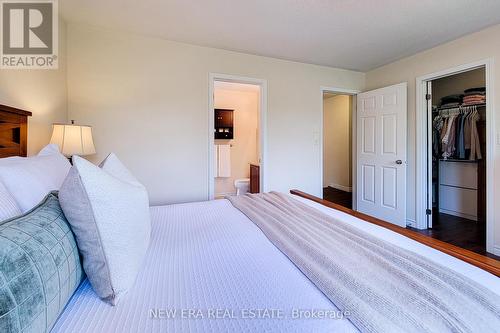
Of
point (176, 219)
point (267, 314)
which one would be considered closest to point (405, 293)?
point (267, 314)

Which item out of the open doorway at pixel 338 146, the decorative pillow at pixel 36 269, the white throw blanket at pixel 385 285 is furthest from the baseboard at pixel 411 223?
the decorative pillow at pixel 36 269

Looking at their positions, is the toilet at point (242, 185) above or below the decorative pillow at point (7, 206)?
below

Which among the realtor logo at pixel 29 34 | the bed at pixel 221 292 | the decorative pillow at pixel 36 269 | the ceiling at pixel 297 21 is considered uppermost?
the ceiling at pixel 297 21

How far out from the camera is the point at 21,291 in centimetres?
45

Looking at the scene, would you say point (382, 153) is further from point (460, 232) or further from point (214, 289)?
point (214, 289)

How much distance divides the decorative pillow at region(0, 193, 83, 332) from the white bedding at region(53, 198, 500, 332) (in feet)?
0.32

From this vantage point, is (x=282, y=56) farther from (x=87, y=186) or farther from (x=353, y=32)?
(x=87, y=186)

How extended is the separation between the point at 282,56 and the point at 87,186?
2.98 meters

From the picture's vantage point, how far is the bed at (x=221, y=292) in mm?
598

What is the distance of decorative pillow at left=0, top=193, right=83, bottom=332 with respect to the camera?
43 cm

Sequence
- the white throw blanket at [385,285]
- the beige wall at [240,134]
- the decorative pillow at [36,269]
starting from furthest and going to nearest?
the beige wall at [240,134], the white throw blanket at [385,285], the decorative pillow at [36,269]

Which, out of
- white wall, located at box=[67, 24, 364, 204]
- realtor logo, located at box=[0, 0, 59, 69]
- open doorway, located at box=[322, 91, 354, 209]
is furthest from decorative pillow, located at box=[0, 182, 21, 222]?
open doorway, located at box=[322, 91, 354, 209]

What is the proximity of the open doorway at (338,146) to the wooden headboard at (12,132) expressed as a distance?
5.03 meters

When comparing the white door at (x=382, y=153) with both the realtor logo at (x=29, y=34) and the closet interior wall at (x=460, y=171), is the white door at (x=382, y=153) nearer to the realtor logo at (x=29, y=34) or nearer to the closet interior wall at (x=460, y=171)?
the closet interior wall at (x=460, y=171)
